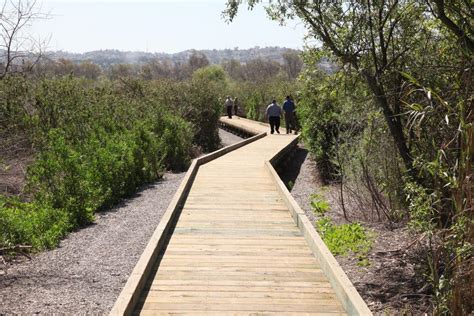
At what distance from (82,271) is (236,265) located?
2.08 m

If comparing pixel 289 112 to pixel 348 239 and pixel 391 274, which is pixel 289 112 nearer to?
pixel 348 239

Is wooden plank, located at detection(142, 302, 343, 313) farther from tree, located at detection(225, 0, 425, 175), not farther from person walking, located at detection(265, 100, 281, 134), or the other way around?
person walking, located at detection(265, 100, 281, 134)

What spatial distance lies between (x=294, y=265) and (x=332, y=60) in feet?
11.2

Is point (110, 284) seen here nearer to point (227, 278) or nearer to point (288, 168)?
point (227, 278)

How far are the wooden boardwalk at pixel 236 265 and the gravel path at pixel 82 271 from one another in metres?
0.73

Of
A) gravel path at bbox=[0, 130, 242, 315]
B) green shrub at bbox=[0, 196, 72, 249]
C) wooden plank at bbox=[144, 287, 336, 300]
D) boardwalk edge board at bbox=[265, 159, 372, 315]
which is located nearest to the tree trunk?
boardwalk edge board at bbox=[265, 159, 372, 315]

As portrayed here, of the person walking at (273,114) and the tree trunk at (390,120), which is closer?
the tree trunk at (390,120)

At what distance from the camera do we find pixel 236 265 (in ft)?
19.6

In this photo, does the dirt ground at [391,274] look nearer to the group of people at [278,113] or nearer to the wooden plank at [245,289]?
the wooden plank at [245,289]

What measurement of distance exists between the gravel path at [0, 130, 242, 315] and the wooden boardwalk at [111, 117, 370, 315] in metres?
0.73

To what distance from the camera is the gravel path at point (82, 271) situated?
5.62m

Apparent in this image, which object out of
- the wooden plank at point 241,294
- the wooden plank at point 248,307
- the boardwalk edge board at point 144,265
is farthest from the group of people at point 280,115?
the wooden plank at point 248,307

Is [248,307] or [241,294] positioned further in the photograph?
[241,294]

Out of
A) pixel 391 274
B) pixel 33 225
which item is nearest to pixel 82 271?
pixel 33 225
